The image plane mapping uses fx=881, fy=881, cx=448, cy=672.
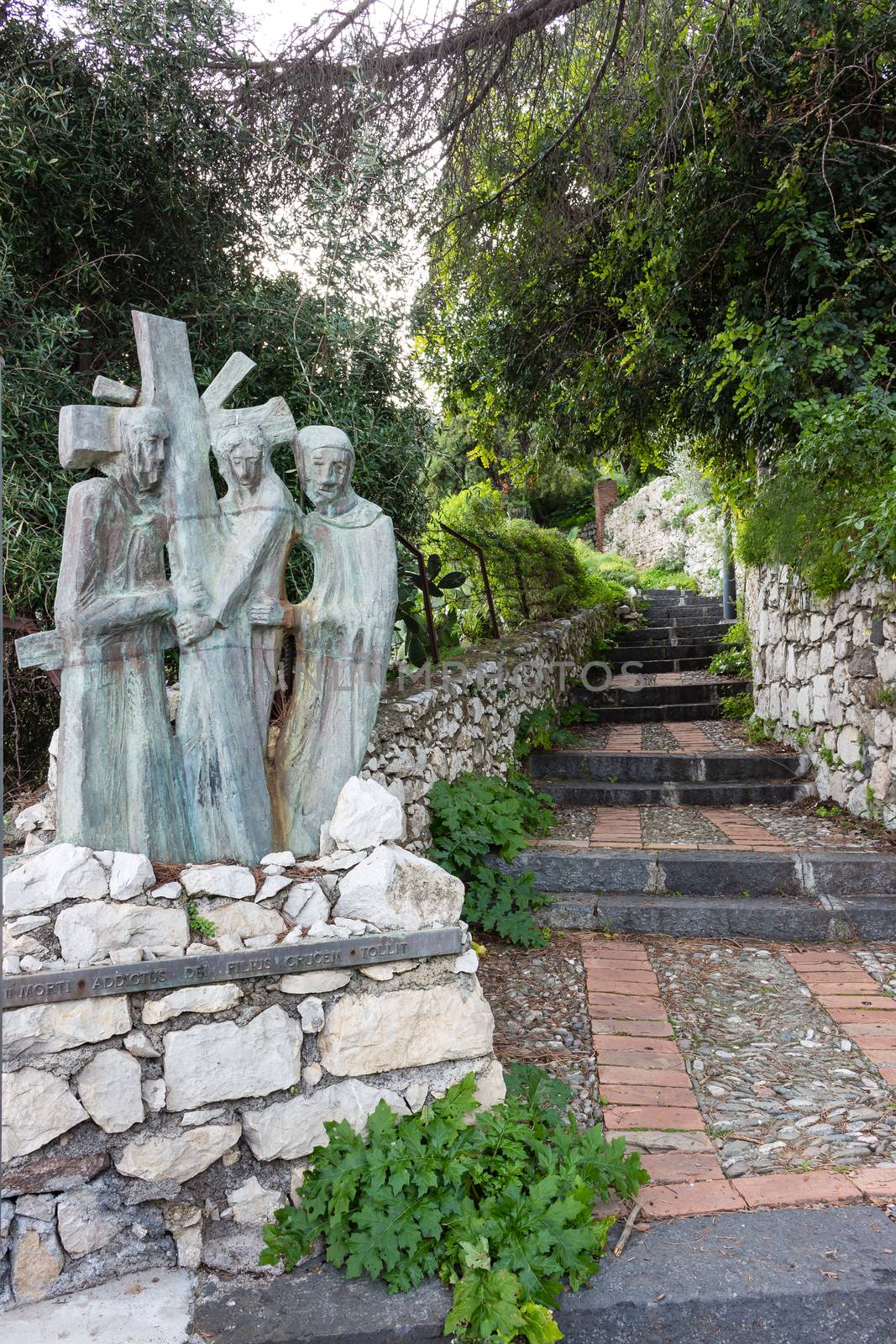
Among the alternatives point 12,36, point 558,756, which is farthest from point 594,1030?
point 12,36

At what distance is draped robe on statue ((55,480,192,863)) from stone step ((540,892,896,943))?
216 cm

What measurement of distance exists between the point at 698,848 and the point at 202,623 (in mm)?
2926

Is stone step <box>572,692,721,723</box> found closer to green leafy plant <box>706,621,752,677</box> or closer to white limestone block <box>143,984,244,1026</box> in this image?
green leafy plant <box>706,621,752,677</box>

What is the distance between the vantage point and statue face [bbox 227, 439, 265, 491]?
100 inches

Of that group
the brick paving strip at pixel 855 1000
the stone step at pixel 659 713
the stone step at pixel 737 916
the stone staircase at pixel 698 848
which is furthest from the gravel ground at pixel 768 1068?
the stone step at pixel 659 713

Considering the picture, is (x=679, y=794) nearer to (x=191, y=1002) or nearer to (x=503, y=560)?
(x=503, y=560)

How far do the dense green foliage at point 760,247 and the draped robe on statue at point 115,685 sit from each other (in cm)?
283

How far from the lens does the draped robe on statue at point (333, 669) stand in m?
2.64

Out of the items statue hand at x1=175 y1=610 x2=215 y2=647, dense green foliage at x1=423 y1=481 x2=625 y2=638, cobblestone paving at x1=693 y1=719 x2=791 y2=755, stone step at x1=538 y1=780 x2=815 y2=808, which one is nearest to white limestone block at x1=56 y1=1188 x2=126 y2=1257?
statue hand at x1=175 y1=610 x2=215 y2=647

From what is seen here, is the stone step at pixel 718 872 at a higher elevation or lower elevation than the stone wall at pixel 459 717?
lower

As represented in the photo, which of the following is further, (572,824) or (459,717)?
(572,824)

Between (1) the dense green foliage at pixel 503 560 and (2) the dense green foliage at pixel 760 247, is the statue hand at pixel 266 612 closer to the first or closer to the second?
(2) the dense green foliage at pixel 760 247

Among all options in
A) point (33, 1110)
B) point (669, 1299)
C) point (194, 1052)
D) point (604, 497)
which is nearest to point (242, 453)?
point (194, 1052)

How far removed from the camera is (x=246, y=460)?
101 inches
